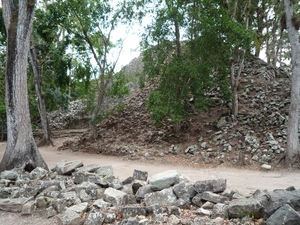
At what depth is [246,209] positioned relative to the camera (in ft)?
9.98

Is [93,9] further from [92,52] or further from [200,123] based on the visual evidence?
[200,123]

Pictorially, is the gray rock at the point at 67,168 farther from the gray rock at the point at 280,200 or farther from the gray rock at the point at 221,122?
the gray rock at the point at 221,122

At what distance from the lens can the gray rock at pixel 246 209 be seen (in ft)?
9.89

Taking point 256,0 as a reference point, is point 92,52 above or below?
below

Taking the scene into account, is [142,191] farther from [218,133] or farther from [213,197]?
[218,133]

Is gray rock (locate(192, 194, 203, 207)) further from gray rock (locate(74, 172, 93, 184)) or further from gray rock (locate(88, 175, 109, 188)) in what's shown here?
gray rock (locate(74, 172, 93, 184))

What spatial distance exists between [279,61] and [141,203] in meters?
15.2

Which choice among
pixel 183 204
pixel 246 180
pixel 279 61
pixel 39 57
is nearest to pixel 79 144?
pixel 39 57

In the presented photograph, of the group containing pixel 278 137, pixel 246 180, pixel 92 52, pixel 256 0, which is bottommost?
pixel 246 180

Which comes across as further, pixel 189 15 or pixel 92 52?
pixel 92 52

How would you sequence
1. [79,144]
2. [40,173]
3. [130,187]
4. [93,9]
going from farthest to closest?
[79,144] → [93,9] → [40,173] → [130,187]

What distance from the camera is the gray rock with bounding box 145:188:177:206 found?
12.2ft

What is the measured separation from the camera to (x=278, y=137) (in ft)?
28.0

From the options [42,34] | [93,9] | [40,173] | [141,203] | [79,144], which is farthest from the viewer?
[42,34]
